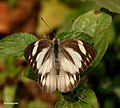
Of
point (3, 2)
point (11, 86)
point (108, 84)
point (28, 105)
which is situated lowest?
point (108, 84)

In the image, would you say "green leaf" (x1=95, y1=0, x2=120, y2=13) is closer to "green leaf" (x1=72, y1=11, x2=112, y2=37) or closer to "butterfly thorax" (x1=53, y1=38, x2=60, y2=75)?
"green leaf" (x1=72, y1=11, x2=112, y2=37)

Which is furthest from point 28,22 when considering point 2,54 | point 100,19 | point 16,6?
point 2,54

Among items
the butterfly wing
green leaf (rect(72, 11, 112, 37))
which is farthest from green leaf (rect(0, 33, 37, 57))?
green leaf (rect(72, 11, 112, 37))

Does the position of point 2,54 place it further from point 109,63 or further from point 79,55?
point 109,63

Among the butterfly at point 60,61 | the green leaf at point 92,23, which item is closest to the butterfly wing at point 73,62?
the butterfly at point 60,61

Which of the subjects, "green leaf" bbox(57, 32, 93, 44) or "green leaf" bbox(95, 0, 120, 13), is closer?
"green leaf" bbox(57, 32, 93, 44)
